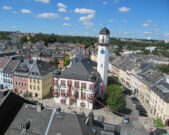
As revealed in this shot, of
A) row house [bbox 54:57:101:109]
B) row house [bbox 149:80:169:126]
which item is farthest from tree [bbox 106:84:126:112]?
row house [bbox 149:80:169:126]

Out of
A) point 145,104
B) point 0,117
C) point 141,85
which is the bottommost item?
point 145,104

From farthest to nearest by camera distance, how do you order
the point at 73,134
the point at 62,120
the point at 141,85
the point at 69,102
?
the point at 141,85 < the point at 69,102 < the point at 62,120 < the point at 73,134

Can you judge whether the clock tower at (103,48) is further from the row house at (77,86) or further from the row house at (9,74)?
the row house at (9,74)

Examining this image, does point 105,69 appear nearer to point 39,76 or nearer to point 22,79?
point 39,76

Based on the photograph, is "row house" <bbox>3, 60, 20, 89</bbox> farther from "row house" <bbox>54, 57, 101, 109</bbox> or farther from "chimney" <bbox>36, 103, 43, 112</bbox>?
"chimney" <bbox>36, 103, 43, 112</bbox>

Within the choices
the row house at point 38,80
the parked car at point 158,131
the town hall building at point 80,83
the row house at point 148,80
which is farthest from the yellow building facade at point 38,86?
the row house at point 148,80

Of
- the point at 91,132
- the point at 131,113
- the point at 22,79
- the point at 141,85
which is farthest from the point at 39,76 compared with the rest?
the point at 141,85

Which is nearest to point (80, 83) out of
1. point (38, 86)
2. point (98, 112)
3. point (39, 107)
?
point (98, 112)
